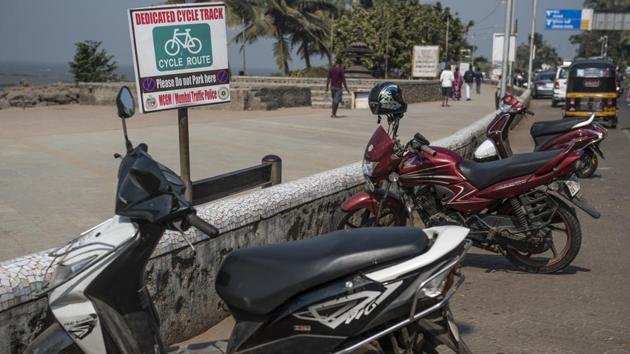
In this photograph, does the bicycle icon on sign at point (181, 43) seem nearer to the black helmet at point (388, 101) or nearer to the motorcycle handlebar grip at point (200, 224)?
the black helmet at point (388, 101)

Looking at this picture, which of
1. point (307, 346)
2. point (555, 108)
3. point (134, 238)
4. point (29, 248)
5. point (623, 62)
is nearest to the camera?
point (134, 238)

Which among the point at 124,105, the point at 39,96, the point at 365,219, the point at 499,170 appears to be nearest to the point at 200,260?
the point at 124,105

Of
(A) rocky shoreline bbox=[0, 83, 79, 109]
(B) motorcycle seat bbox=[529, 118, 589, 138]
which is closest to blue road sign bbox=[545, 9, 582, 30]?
(A) rocky shoreline bbox=[0, 83, 79, 109]

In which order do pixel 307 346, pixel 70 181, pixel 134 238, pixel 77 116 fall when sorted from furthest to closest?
1. pixel 77 116
2. pixel 70 181
3. pixel 307 346
4. pixel 134 238

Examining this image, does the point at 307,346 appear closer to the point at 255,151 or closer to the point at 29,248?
the point at 29,248

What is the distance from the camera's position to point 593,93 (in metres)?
19.7

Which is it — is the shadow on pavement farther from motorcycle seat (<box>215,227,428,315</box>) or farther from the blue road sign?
the blue road sign

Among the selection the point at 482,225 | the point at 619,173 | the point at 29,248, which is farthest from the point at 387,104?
the point at 619,173

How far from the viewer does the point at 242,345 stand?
9.67ft

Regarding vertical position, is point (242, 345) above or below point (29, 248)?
above

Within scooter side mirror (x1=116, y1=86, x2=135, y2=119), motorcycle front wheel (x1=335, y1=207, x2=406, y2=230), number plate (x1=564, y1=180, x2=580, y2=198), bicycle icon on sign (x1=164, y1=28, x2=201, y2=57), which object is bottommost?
motorcycle front wheel (x1=335, y1=207, x2=406, y2=230)

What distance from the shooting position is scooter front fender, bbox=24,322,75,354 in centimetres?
265

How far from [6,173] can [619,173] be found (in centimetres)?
958

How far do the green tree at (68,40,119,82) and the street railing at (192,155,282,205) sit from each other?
82.9ft
